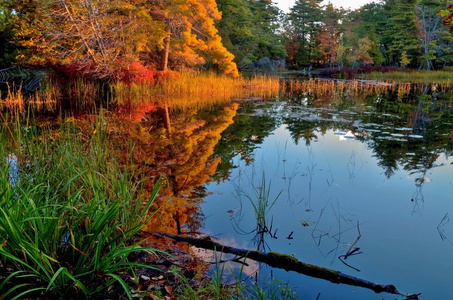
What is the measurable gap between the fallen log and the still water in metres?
0.05

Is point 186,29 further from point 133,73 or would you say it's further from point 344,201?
point 344,201

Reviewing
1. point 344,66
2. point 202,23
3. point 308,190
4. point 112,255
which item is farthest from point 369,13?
point 112,255

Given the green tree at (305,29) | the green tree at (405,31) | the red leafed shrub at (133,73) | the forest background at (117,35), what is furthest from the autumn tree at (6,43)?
the green tree at (305,29)

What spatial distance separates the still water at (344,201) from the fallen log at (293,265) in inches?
1.8

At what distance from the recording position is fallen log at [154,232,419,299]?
8.22 feet

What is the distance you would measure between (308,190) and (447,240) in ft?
5.42

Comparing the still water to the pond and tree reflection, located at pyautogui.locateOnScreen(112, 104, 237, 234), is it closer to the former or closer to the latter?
the pond

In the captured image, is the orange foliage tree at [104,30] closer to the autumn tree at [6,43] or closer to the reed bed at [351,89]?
the autumn tree at [6,43]

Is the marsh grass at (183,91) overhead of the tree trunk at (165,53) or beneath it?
beneath

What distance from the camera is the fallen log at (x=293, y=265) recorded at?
2506 mm

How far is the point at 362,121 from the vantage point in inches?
373

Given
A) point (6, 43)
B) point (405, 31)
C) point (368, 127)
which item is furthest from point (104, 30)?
point (405, 31)

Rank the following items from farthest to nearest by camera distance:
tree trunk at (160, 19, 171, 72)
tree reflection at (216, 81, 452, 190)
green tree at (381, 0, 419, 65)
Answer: green tree at (381, 0, 419, 65), tree trunk at (160, 19, 171, 72), tree reflection at (216, 81, 452, 190)

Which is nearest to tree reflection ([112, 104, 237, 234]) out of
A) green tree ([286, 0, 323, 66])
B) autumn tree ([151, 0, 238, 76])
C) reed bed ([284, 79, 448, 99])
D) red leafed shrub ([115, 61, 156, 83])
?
red leafed shrub ([115, 61, 156, 83])
